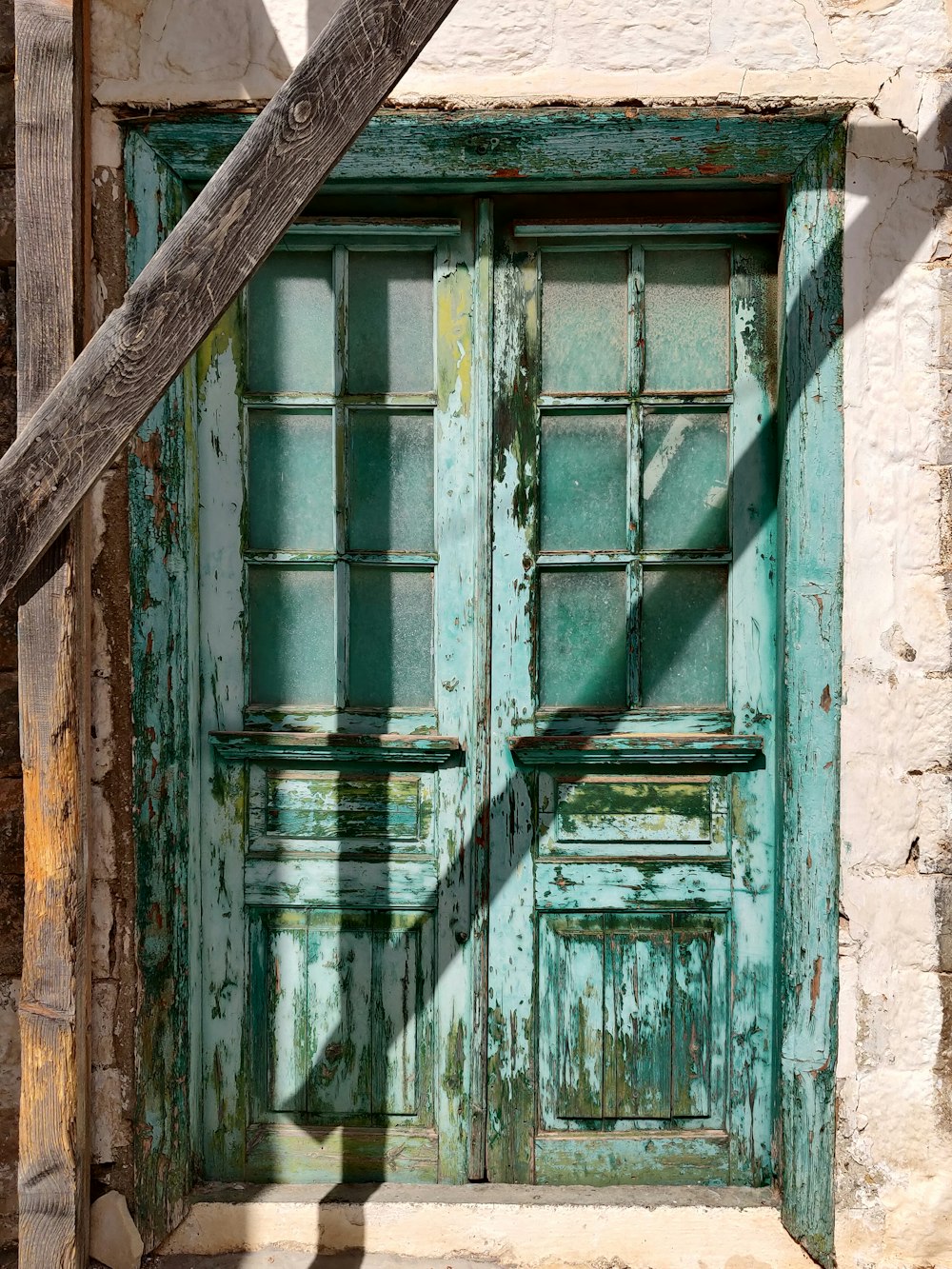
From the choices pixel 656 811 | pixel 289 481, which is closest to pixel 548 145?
pixel 289 481

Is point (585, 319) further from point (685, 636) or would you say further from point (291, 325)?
point (685, 636)

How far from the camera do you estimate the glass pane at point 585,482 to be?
232cm

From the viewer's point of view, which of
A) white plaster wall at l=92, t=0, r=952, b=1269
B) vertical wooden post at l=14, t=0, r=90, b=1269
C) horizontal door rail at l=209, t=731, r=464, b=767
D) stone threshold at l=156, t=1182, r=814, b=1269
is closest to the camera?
vertical wooden post at l=14, t=0, r=90, b=1269

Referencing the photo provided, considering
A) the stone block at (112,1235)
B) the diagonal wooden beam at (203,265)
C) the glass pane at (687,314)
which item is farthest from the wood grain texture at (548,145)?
the stone block at (112,1235)

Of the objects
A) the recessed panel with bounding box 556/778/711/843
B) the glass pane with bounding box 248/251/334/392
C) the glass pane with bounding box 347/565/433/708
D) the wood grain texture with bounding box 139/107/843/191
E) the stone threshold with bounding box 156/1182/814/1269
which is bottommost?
the stone threshold with bounding box 156/1182/814/1269

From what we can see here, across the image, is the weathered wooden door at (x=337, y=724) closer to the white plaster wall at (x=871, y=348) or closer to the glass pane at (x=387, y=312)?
the glass pane at (x=387, y=312)

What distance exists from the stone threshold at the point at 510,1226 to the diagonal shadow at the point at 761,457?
1.6 inches

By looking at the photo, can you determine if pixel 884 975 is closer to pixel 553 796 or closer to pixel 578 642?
pixel 553 796

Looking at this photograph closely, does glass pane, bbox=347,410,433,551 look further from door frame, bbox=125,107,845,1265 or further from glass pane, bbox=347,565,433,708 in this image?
door frame, bbox=125,107,845,1265

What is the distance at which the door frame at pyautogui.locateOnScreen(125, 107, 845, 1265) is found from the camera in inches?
81.6

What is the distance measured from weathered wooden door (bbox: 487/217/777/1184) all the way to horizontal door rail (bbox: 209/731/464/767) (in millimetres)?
174

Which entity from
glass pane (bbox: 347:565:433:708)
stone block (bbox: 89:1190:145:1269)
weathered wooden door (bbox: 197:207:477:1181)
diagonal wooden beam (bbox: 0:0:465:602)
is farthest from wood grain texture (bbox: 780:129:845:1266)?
stone block (bbox: 89:1190:145:1269)

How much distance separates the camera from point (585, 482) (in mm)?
2320

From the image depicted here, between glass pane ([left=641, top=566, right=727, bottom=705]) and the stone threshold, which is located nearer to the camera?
the stone threshold
